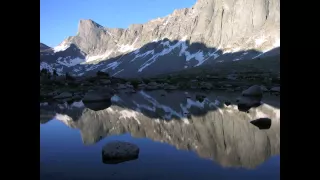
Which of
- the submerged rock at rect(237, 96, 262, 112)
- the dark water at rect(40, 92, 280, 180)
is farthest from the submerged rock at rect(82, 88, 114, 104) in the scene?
the submerged rock at rect(237, 96, 262, 112)

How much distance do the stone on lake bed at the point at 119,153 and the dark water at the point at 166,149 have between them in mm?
234

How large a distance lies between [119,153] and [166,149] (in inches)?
86.6

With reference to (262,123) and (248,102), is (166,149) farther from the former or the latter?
(248,102)

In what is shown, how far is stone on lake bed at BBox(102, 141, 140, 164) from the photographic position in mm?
10253

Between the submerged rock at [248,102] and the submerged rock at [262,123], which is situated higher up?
the submerged rock at [248,102]

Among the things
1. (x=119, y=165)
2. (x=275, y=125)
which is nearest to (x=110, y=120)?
(x=275, y=125)

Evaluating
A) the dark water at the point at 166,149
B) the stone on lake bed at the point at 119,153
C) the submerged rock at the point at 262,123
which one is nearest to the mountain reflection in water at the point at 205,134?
the dark water at the point at 166,149

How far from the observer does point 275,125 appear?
16.5m

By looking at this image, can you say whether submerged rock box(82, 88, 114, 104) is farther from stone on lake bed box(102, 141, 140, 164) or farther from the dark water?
stone on lake bed box(102, 141, 140, 164)

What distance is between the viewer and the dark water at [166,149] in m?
8.80

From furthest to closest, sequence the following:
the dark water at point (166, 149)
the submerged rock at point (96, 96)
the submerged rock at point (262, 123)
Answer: the submerged rock at point (96, 96), the submerged rock at point (262, 123), the dark water at point (166, 149)

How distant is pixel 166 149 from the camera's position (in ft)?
39.5

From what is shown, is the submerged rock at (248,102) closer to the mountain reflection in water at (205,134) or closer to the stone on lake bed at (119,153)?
the mountain reflection in water at (205,134)
